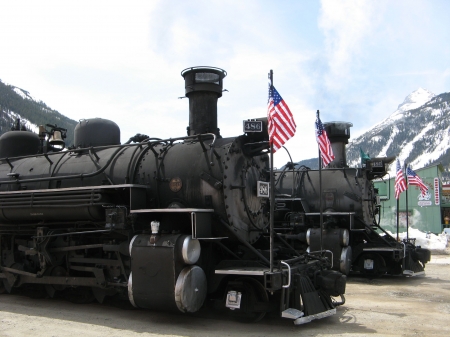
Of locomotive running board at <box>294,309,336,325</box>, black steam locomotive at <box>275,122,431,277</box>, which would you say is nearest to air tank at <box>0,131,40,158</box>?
black steam locomotive at <box>275,122,431,277</box>

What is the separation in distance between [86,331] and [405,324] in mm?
5126

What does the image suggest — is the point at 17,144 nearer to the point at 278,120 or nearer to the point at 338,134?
the point at 278,120

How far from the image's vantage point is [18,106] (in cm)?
13925

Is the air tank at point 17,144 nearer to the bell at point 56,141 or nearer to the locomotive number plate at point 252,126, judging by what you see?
the bell at point 56,141

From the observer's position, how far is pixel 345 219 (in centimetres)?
1382

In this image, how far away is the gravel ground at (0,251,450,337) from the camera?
7.17m

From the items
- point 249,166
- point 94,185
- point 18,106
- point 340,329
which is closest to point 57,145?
point 94,185

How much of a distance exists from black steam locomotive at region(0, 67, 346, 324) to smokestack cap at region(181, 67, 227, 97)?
2 centimetres

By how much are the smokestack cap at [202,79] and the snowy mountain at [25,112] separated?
117181 millimetres

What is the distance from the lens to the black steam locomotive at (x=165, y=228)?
736cm

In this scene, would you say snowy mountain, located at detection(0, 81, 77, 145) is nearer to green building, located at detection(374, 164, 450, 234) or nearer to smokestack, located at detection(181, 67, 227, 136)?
green building, located at detection(374, 164, 450, 234)

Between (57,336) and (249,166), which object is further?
(249,166)

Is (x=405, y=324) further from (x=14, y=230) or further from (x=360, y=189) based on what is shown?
(x=14, y=230)

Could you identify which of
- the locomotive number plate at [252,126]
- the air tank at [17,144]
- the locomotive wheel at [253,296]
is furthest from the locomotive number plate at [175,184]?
the air tank at [17,144]
